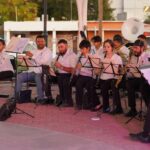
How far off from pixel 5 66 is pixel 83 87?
2.14 meters

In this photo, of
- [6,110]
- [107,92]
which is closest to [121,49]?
[107,92]

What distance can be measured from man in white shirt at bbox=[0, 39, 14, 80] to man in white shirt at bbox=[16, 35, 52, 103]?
0.29m

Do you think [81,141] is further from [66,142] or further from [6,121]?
[6,121]

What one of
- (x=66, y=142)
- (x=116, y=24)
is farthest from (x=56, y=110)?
(x=116, y=24)

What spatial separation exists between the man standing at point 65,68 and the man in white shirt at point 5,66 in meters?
1.31

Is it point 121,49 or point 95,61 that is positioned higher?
point 121,49

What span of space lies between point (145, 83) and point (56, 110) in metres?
2.32

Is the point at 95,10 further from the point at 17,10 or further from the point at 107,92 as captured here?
the point at 107,92

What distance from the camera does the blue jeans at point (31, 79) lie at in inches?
421

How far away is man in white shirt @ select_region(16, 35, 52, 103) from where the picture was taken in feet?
34.4

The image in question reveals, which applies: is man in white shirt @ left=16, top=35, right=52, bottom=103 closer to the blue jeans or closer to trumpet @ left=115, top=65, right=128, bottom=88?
the blue jeans

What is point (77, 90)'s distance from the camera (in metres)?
9.93

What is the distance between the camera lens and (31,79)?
11.0 m

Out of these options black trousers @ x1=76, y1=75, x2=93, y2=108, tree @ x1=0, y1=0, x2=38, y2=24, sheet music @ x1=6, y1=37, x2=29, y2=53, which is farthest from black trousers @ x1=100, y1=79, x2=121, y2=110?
tree @ x1=0, y1=0, x2=38, y2=24
